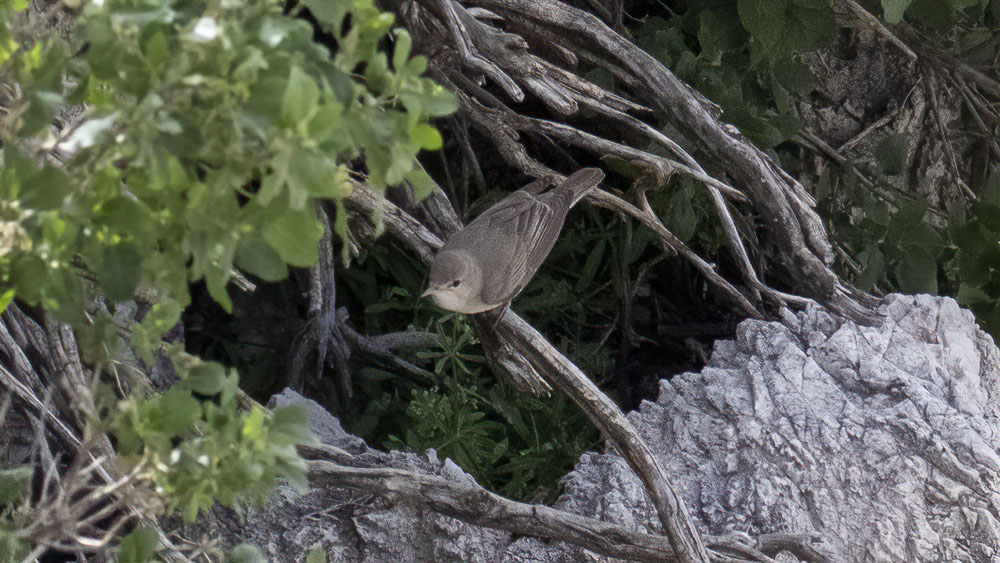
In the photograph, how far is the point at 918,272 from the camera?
3.34 m

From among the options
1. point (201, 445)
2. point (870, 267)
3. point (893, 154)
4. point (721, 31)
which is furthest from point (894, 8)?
point (201, 445)

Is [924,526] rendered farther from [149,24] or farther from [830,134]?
[149,24]

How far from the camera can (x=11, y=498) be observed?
68.8 inches

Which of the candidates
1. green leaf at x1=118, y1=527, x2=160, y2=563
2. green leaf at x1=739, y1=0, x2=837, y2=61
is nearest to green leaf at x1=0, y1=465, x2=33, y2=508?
green leaf at x1=118, y1=527, x2=160, y2=563

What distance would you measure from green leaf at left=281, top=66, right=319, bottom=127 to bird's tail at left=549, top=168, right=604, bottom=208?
2.23 metres

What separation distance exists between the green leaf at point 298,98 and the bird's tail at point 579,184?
2.23m

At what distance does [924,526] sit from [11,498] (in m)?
2.15

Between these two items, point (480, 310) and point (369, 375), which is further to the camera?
point (369, 375)

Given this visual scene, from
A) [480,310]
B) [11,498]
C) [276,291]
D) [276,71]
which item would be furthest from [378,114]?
[276,291]

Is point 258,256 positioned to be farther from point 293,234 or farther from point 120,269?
point 120,269

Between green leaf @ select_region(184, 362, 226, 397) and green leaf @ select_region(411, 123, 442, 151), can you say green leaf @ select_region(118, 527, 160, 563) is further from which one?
green leaf @ select_region(411, 123, 442, 151)

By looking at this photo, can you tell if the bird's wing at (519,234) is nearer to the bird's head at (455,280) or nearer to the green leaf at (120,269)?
the bird's head at (455,280)

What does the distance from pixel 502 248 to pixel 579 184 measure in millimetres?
334

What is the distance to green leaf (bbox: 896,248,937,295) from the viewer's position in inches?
131
